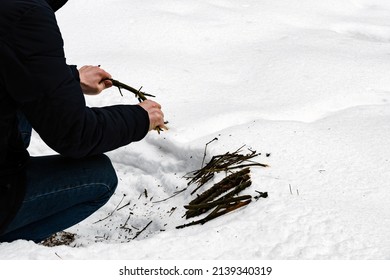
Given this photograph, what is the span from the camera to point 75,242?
7.35 feet

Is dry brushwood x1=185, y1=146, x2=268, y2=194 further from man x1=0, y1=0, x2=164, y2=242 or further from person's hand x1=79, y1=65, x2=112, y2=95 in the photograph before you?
person's hand x1=79, y1=65, x2=112, y2=95

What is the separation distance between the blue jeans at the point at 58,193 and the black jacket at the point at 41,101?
3.5 inches

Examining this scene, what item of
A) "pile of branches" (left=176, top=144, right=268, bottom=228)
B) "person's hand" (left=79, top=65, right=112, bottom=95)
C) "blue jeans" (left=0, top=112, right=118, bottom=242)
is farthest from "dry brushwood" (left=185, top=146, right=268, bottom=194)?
"person's hand" (left=79, top=65, right=112, bottom=95)

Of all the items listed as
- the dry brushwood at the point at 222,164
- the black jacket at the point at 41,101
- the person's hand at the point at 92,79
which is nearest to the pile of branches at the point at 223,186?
the dry brushwood at the point at 222,164

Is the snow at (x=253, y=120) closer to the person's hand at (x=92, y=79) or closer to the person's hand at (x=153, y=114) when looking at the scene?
the person's hand at (x=153, y=114)

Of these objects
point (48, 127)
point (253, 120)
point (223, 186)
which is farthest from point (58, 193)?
point (253, 120)

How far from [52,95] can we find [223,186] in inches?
34.6

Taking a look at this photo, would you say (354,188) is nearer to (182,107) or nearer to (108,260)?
(108,260)

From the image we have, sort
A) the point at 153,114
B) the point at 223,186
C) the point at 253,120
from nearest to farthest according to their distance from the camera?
the point at 153,114 → the point at 223,186 → the point at 253,120

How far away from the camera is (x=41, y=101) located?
136cm

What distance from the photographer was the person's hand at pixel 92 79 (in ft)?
6.51

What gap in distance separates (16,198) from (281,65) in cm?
216

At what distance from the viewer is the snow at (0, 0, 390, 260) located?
5.57 feet

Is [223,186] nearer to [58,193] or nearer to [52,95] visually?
[58,193]
